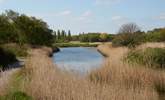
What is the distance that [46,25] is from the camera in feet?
203

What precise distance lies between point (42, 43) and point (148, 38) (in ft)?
49.9

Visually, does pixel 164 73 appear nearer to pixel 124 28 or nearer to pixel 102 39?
pixel 124 28

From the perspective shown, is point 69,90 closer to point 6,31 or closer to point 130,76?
point 130,76

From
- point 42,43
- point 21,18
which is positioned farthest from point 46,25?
point 21,18

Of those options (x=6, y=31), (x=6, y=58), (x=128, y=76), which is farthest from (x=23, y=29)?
(x=128, y=76)

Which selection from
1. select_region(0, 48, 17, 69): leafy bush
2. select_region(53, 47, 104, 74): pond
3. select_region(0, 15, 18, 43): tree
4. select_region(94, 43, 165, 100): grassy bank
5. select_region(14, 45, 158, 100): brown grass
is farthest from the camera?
select_region(0, 15, 18, 43): tree

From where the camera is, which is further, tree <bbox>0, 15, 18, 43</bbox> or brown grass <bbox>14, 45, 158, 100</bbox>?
tree <bbox>0, 15, 18, 43</bbox>

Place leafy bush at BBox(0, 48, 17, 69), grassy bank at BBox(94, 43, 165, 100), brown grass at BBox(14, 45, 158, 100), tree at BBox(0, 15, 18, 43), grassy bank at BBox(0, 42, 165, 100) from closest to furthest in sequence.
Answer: brown grass at BBox(14, 45, 158, 100), grassy bank at BBox(0, 42, 165, 100), grassy bank at BBox(94, 43, 165, 100), leafy bush at BBox(0, 48, 17, 69), tree at BBox(0, 15, 18, 43)

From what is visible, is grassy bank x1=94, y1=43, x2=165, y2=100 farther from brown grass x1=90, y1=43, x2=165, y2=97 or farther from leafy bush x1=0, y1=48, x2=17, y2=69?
leafy bush x1=0, y1=48, x2=17, y2=69

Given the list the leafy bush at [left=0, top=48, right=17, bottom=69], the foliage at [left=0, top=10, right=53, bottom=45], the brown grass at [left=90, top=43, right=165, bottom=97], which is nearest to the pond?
the brown grass at [left=90, top=43, right=165, bottom=97]

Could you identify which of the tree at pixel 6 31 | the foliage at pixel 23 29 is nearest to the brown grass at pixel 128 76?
the tree at pixel 6 31

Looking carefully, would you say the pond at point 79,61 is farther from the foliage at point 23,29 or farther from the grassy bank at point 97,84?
the foliage at point 23,29

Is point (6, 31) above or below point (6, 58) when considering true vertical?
above

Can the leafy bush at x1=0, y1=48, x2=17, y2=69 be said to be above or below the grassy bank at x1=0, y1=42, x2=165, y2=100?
below
